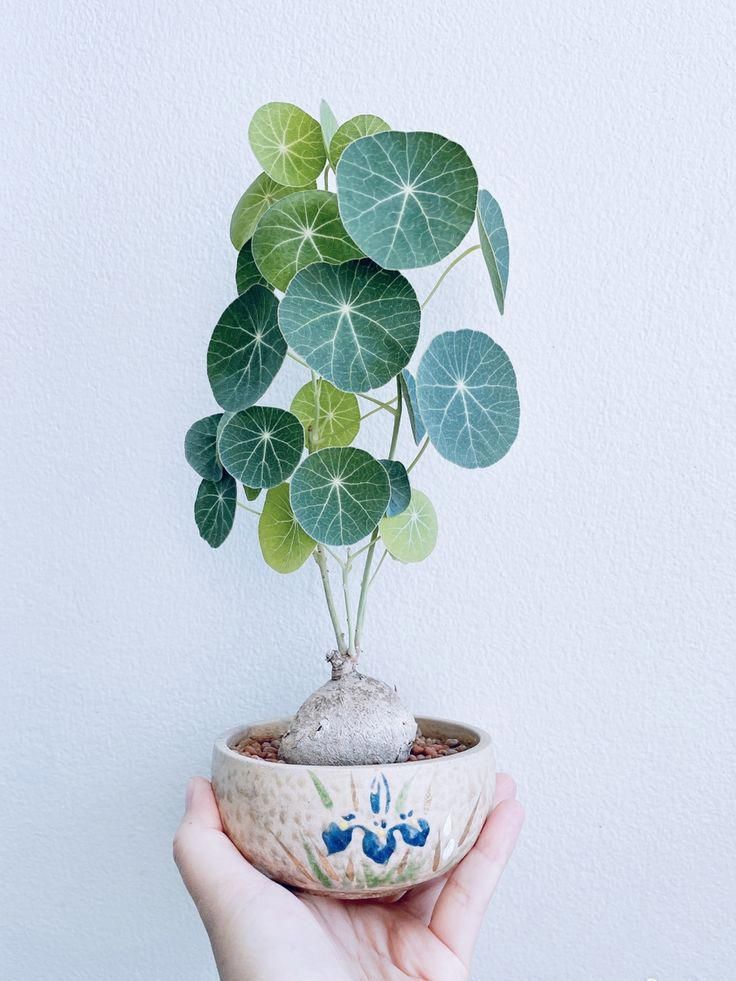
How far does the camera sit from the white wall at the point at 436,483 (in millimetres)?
1055

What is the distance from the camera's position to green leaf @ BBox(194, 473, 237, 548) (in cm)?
94

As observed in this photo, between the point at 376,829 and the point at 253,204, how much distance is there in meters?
0.64

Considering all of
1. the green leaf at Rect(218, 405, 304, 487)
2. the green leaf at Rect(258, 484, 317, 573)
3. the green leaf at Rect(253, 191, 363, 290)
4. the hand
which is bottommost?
the hand

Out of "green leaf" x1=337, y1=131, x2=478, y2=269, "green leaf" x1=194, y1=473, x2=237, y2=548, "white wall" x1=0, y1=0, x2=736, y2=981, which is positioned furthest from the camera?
"white wall" x1=0, y1=0, x2=736, y2=981

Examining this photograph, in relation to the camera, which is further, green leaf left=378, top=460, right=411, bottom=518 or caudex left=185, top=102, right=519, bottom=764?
green leaf left=378, top=460, right=411, bottom=518

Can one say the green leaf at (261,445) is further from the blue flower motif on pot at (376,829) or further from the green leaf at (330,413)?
the blue flower motif on pot at (376,829)

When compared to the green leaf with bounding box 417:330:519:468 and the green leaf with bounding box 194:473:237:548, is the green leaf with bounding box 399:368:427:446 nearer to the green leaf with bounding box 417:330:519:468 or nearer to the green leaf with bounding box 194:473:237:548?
the green leaf with bounding box 417:330:519:468

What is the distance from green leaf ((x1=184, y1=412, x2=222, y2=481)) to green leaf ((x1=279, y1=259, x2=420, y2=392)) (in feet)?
0.74

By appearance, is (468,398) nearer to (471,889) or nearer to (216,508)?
(216,508)

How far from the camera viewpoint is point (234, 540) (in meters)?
1.09

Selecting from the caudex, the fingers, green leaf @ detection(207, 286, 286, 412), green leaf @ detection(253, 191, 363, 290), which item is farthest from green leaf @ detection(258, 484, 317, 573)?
the fingers

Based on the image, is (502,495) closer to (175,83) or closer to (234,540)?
(234,540)

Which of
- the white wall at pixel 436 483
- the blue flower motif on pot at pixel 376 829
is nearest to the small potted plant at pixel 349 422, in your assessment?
the blue flower motif on pot at pixel 376 829

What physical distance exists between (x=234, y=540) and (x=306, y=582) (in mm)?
107
